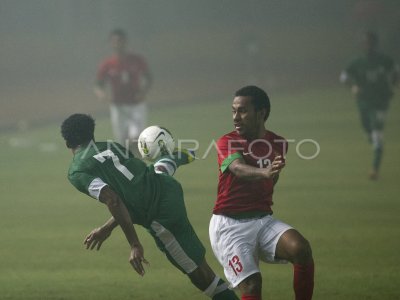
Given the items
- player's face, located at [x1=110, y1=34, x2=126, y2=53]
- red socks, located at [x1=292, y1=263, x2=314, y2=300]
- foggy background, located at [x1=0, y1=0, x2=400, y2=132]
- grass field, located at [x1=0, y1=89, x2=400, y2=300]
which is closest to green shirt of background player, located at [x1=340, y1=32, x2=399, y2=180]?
grass field, located at [x1=0, y1=89, x2=400, y2=300]

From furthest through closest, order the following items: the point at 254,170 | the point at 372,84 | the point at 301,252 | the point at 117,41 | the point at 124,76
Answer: the point at 124,76 → the point at 117,41 → the point at 372,84 → the point at 301,252 → the point at 254,170

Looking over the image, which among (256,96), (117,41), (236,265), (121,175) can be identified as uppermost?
(117,41)

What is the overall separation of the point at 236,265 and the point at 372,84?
11463 millimetres

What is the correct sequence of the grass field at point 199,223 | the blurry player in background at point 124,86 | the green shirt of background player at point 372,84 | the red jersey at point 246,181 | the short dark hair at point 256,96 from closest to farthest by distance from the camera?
the red jersey at point 246,181, the short dark hair at point 256,96, the grass field at point 199,223, the green shirt of background player at point 372,84, the blurry player in background at point 124,86

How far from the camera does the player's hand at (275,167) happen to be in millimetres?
7137

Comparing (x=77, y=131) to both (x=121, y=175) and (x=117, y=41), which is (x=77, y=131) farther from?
(x=117, y=41)

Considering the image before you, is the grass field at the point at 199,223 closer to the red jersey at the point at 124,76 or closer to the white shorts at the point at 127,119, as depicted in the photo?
the white shorts at the point at 127,119

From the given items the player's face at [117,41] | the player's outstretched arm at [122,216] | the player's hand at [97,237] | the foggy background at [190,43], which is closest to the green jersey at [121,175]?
the player's outstretched arm at [122,216]

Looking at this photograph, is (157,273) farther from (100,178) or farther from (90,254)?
(100,178)

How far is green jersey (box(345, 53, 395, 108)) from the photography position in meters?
18.5

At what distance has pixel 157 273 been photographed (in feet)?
36.1

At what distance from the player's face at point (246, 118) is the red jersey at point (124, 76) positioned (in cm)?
1299

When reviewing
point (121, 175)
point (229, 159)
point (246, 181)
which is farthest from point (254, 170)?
point (121, 175)

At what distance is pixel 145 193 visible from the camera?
26.0 feet
